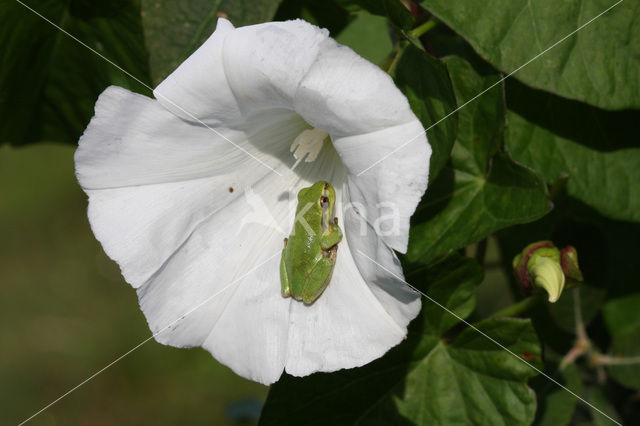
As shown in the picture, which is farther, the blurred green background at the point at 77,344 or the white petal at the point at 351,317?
the blurred green background at the point at 77,344

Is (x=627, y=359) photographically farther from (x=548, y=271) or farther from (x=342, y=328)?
(x=342, y=328)

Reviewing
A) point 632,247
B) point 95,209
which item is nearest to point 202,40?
point 95,209

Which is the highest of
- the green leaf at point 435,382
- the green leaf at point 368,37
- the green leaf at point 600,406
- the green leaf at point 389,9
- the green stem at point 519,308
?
the green leaf at point 389,9

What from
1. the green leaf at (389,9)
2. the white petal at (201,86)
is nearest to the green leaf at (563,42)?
the green leaf at (389,9)

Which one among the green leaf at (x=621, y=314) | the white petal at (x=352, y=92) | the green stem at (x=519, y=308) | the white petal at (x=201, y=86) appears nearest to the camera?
the white petal at (x=352, y=92)

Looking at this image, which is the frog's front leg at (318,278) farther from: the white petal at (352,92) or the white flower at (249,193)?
the white petal at (352,92)

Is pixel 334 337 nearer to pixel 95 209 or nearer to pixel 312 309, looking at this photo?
pixel 312 309

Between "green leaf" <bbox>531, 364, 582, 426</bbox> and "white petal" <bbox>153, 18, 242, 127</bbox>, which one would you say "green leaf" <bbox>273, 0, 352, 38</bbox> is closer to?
"white petal" <bbox>153, 18, 242, 127</bbox>

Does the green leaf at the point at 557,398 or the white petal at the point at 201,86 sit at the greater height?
the white petal at the point at 201,86
